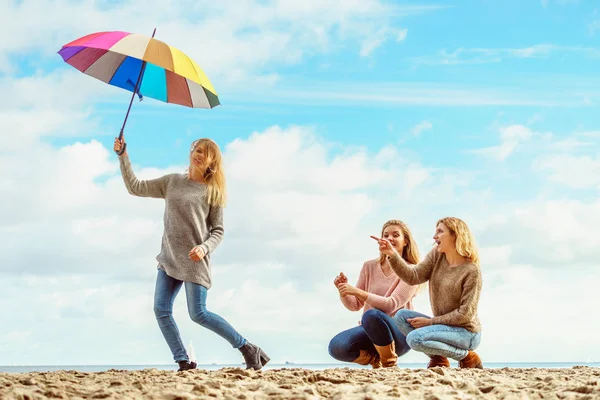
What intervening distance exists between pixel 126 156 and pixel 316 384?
111 inches

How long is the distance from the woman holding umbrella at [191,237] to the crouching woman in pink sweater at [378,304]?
0.95 meters

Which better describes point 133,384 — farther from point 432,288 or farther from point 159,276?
point 432,288

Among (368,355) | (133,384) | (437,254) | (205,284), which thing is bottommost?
(133,384)

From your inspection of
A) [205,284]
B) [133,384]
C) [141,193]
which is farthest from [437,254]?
[133,384]

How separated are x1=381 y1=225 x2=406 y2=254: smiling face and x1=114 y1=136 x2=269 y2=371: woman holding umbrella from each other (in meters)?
1.61

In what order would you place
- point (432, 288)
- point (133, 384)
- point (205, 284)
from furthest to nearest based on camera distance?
point (432, 288)
point (205, 284)
point (133, 384)

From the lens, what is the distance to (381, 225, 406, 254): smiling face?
22.3 ft

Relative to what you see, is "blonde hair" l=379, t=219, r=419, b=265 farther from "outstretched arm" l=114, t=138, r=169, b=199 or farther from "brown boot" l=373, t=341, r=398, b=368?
"outstretched arm" l=114, t=138, r=169, b=199

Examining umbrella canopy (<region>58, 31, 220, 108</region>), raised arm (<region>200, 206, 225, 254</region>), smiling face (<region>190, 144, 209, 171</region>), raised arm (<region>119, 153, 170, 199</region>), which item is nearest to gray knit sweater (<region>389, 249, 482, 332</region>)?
raised arm (<region>200, 206, 225, 254</region>)

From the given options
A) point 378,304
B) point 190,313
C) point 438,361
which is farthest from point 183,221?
point 438,361

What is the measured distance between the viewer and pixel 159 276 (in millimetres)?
6195

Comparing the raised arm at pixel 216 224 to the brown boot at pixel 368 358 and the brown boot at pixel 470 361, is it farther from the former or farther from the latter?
the brown boot at pixel 470 361

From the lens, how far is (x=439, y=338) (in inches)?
244

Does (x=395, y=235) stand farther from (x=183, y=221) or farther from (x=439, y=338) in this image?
(x=183, y=221)
